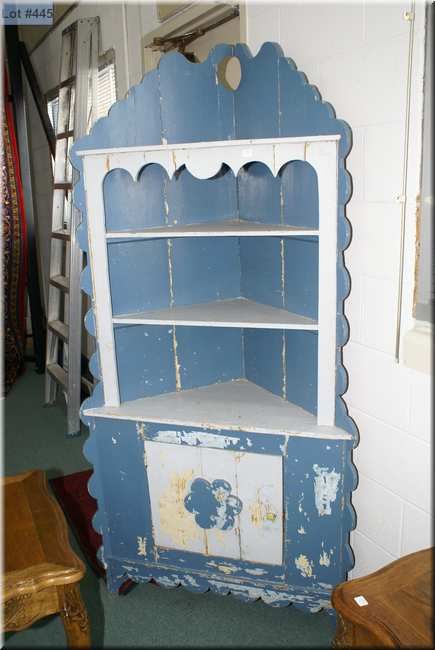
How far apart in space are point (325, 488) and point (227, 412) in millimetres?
417

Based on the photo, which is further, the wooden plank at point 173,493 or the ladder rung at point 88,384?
the ladder rung at point 88,384

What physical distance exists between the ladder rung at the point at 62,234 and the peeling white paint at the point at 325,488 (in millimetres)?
2491

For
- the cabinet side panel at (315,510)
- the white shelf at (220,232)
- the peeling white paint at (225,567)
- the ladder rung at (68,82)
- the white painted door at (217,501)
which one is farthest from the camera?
the ladder rung at (68,82)

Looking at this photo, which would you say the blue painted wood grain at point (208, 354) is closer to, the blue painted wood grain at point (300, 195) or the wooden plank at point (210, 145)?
the blue painted wood grain at point (300, 195)

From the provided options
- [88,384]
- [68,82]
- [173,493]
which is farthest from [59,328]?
[173,493]

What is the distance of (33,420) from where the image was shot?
389 centimetres

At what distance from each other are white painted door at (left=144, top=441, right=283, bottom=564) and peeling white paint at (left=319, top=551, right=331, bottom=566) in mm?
140

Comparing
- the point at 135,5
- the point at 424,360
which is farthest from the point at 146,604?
the point at 135,5

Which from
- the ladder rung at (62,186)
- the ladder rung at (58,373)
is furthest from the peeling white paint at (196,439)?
the ladder rung at (62,186)

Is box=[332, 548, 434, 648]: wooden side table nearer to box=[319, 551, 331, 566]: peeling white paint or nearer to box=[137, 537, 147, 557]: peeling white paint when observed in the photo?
box=[319, 551, 331, 566]: peeling white paint

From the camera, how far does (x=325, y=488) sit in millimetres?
1833

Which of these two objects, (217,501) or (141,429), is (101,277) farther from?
(217,501)

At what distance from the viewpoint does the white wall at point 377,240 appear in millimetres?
1554

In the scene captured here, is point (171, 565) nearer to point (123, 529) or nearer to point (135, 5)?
point (123, 529)
